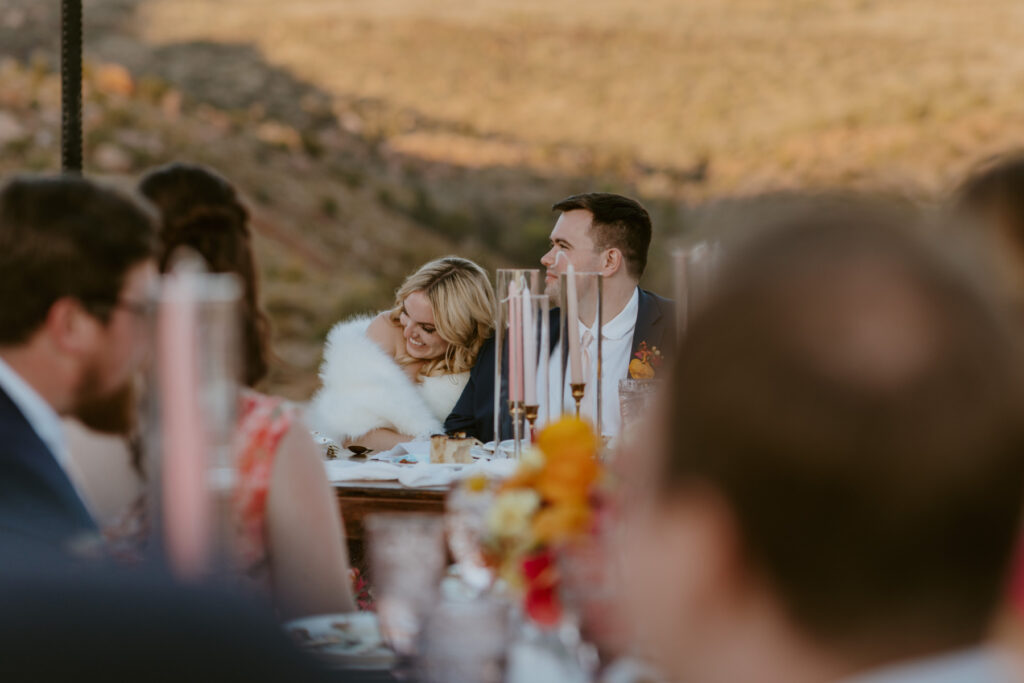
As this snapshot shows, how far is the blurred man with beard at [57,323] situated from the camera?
151 centimetres

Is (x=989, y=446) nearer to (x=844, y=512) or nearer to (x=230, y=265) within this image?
(x=844, y=512)

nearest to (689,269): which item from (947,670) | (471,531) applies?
(471,531)

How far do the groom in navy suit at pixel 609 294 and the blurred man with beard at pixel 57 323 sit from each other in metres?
2.48

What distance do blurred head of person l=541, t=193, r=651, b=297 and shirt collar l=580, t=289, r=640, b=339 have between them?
0.47 feet

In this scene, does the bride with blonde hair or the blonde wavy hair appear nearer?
the bride with blonde hair

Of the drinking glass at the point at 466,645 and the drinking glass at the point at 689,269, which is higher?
the drinking glass at the point at 689,269

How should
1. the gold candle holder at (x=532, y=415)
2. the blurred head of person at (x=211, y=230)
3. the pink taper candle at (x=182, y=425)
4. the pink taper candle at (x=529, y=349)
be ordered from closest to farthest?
1. the pink taper candle at (x=182, y=425)
2. the blurred head of person at (x=211, y=230)
3. the pink taper candle at (x=529, y=349)
4. the gold candle holder at (x=532, y=415)

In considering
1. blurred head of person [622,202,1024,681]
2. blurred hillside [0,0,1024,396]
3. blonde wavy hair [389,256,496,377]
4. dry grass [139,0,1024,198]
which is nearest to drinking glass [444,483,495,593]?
blurred head of person [622,202,1024,681]

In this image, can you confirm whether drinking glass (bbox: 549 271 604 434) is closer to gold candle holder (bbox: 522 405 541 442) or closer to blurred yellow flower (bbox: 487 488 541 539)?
gold candle holder (bbox: 522 405 541 442)

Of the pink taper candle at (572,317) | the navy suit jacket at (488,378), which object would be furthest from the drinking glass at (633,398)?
the navy suit jacket at (488,378)

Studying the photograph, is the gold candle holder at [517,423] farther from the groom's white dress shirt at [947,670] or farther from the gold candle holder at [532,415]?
the groom's white dress shirt at [947,670]

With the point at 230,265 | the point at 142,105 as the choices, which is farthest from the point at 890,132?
the point at 230,265

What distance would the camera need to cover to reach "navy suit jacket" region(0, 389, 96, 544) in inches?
58.8

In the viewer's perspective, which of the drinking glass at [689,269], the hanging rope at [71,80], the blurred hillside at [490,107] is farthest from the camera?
the blurred hillside at [490,107]
